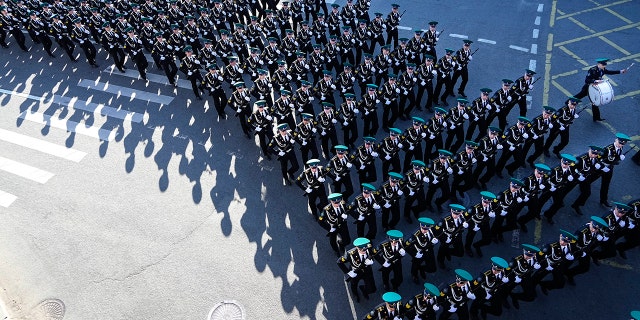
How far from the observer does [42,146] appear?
1417 centimetres

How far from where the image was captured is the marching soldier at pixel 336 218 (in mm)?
9547

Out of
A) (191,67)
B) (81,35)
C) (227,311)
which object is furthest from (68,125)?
(227,311)

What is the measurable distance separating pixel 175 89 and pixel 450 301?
12.3m

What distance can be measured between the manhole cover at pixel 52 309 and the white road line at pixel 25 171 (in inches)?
176

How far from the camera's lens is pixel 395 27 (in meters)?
16.3

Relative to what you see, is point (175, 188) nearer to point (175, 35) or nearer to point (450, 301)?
point (175, 35)

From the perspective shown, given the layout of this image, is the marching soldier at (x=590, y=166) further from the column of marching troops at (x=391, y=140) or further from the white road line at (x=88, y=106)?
the white road line at (x=88, y=106)

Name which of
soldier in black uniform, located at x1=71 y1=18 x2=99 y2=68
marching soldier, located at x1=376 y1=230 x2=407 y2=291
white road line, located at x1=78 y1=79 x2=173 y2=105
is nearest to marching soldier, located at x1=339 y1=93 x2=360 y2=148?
marching soldier, located at x1=376 y1=230 x2=407 y2=291

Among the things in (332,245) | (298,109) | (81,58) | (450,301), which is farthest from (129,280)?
(81,58)

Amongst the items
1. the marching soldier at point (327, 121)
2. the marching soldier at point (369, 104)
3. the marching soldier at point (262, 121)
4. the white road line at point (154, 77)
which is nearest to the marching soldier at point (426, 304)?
the marching soldier at point (327, 121)

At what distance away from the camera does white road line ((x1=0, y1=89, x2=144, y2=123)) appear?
15.0m

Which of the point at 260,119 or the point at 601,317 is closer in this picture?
the point at 601,317

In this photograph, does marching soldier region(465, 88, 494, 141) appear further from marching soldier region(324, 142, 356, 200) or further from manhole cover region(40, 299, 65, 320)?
manhole cover region(40, 299, 65, 320)

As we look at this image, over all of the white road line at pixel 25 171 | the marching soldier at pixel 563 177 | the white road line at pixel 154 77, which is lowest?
the white road line at pixel 25 171
